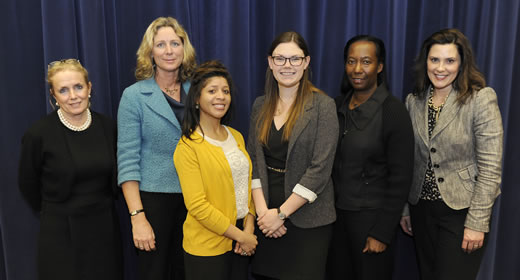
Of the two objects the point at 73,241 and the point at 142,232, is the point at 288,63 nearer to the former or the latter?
the point at 142,232

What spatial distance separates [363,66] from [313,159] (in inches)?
22.2

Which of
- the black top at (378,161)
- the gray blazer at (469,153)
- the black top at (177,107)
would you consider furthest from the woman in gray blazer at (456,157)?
the black top at (177,107)

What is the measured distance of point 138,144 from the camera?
74.3 inches

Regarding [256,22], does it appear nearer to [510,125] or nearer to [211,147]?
[211,147]

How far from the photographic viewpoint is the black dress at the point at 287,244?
182 centimetres

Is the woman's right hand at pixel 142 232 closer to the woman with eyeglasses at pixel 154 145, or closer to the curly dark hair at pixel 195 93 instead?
the woman with eyeglasses at pixel 154 145

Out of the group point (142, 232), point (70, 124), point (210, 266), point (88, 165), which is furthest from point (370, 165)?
point (70, 124)

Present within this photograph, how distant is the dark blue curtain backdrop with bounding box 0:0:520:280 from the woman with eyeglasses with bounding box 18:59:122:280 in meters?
0.60

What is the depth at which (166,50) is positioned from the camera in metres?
1.95

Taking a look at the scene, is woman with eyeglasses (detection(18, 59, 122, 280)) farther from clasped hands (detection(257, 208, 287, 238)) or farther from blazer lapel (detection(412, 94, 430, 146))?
blazer lapel (detection(412, 94, 430, 146))

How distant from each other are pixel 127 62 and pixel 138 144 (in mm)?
845

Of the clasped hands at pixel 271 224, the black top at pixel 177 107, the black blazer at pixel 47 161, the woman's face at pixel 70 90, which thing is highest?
the woman's face at pixel 70 90

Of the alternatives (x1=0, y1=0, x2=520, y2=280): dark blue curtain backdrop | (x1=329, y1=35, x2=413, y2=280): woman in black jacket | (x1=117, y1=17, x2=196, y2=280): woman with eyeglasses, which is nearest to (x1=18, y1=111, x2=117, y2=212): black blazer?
(x1=117, y1=17, x2=196, y2=280): woman with eyeglasses

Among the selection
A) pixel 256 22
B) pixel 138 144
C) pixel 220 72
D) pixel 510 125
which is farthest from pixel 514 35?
pixel 138 144
